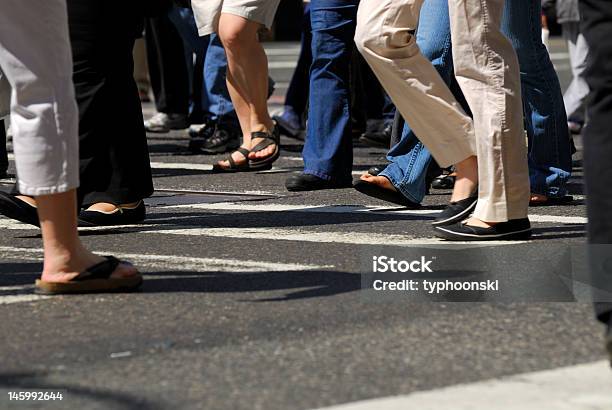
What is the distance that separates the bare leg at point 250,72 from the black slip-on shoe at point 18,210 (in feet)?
8.92

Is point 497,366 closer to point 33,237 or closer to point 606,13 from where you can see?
point 606,13

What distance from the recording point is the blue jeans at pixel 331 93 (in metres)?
7.59

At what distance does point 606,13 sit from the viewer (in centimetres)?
362

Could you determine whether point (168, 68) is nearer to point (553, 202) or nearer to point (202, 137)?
point (202, 137)

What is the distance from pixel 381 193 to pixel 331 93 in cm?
125

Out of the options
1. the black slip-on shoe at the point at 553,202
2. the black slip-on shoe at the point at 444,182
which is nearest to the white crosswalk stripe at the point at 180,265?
the black slip-on shoe at the point at 553,202

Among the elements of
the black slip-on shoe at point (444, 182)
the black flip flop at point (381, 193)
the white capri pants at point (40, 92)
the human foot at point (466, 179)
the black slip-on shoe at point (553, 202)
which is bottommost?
the black slip-on shoe at point (444, 182)

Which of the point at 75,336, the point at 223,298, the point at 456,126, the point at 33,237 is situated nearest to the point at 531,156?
the point at 456,126

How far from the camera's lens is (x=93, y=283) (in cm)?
463

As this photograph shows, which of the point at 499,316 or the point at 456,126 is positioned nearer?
the point at 499,316

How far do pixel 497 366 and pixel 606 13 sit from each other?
0.85 meters

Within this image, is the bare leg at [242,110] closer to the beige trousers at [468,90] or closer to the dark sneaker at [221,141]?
the dark sneaker at [221,141]

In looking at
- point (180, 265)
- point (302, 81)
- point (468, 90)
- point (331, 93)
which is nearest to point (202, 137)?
point (302, 81)

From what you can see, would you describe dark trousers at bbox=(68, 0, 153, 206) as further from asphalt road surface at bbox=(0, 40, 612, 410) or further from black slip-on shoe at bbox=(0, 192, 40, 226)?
black slip-on shoe at bbox=(0, 192, 40, 226)
